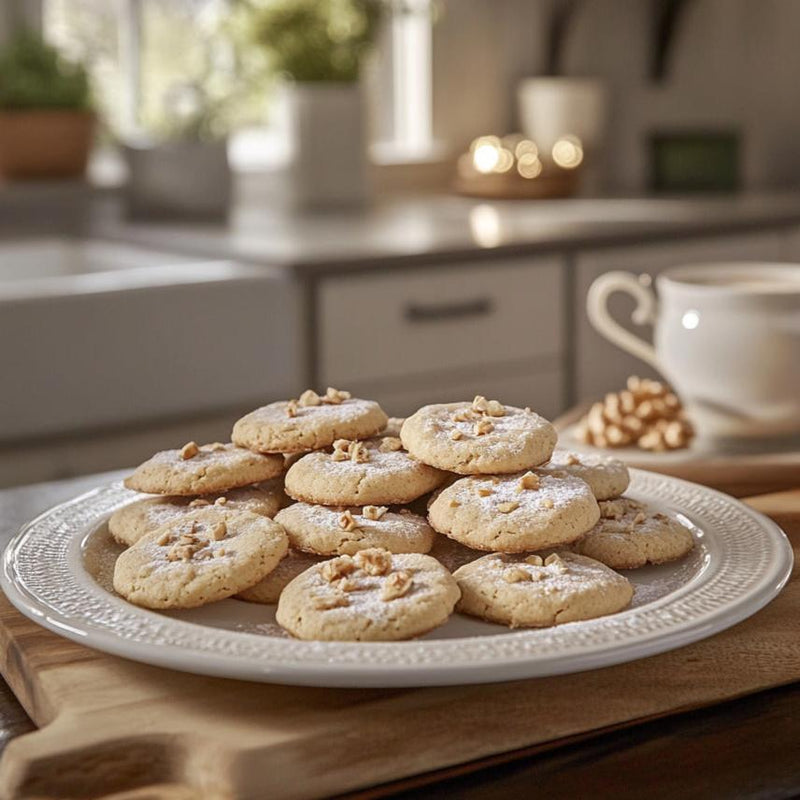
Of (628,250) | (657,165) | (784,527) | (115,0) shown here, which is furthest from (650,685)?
(657,165)

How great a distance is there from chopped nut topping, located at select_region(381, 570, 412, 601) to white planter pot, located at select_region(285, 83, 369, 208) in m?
2.53

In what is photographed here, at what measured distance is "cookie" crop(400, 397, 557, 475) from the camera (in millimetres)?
913

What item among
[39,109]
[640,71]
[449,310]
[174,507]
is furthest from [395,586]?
[640,71]

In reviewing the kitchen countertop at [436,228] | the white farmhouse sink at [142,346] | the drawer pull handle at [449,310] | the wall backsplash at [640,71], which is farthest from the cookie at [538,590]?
the wall backsplash at [640,71]

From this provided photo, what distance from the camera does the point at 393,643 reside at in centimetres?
76

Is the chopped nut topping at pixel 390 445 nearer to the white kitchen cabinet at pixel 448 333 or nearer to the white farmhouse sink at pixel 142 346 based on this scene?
the white farmhouse sink at pixel 142 346

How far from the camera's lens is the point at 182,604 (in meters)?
0.83

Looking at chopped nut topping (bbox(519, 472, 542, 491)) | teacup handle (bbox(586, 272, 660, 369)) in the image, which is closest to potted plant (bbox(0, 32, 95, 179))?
teacup handle (bbox(586, 272, 660, 369))

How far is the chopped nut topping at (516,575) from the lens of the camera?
0.83 m

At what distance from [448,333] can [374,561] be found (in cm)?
174

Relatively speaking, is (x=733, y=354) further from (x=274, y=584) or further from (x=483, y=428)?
(x=274, y=584)

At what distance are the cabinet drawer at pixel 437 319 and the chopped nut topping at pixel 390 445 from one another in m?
1.41

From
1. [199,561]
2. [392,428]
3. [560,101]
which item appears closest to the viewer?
[199,561]

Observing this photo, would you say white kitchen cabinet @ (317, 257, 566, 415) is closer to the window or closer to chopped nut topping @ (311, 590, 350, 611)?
the window
